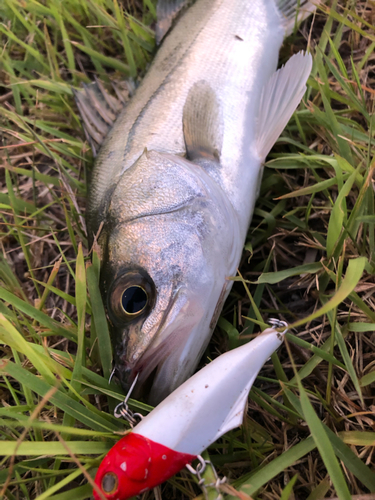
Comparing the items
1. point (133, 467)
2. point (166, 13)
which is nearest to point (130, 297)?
point (133, 467)

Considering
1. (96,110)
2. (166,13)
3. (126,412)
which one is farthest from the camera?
(166,13)

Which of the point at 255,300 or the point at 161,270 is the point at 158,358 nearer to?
the point at 161,270

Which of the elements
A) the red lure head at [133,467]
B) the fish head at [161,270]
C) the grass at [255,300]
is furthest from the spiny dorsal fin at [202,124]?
the red lure head at [133,467]

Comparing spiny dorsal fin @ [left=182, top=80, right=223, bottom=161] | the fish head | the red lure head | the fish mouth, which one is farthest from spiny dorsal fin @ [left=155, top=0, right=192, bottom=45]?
the red lure head

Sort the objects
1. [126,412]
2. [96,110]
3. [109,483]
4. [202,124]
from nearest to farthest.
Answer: [109,483] → [126,412] → [202,124] → [96,110]

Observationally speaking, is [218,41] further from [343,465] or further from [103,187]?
[343,465]

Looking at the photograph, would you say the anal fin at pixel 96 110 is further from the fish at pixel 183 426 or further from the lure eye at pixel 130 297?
the fish at pixel 183 426

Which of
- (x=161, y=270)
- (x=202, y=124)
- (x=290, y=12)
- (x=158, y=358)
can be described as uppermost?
(x=290, y=12)
